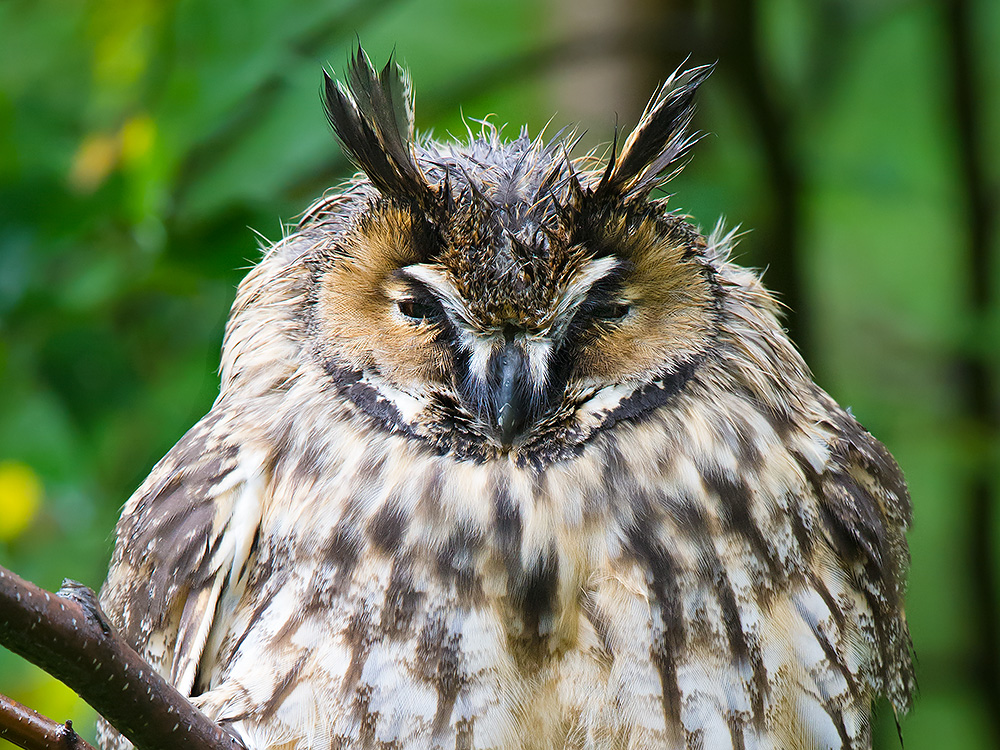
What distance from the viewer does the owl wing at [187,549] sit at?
5.50 ft

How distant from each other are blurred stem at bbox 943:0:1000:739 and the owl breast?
1.92 meters

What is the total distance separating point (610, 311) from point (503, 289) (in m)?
0.19

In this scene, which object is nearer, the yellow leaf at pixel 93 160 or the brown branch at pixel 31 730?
the brown branch at pixel 31 730

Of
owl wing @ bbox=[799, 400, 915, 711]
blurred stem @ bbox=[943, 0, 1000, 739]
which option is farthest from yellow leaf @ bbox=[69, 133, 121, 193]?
blurred stem @ bbox=[943, 0, 1000, 739]

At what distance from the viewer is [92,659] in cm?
95

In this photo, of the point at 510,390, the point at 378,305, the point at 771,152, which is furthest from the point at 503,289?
the point at 771,152

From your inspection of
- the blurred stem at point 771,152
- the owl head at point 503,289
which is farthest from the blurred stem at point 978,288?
the owl head at point 503,289

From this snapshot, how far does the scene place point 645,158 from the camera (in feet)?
5.49

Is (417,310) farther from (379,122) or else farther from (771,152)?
(771,152)

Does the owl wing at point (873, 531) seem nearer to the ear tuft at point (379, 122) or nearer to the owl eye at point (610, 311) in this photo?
the owl eye at point (610, 311)

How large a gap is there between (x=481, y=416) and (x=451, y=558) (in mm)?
211

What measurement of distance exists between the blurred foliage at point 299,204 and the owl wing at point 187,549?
38 centimetres

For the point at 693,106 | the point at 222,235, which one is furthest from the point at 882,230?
the point at 222,235

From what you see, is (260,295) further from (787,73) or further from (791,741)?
(787,73)
